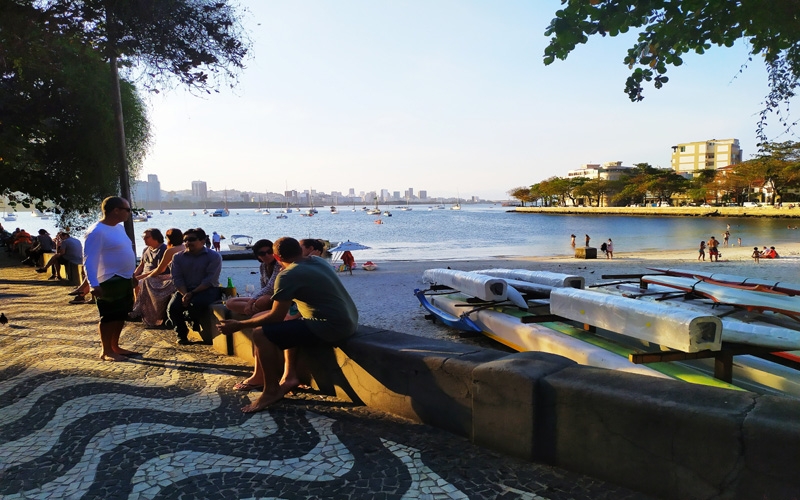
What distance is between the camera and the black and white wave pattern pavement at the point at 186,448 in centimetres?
294

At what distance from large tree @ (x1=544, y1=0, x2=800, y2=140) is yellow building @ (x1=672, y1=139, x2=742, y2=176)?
171497mm

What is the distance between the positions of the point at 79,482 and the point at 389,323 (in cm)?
735

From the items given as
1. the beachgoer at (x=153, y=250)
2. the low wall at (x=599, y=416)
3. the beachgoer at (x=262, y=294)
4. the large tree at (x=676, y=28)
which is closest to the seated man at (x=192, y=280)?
the beachgoer at (x=262, y=294)

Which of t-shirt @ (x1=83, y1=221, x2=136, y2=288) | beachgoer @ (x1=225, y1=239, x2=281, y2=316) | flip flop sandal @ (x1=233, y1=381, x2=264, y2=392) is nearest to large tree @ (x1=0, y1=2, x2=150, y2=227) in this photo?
t-shirt @ (x1=83, y1=221, x2=136, y2=288)

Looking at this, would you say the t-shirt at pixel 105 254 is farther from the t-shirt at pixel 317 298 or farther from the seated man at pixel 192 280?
the t-shirt at pixel 317 298

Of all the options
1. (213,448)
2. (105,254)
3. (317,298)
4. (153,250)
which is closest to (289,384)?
(317,298)

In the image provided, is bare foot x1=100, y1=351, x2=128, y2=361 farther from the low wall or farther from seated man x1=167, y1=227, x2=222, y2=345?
the low wall

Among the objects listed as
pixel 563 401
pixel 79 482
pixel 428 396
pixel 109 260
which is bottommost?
pixel 79 482

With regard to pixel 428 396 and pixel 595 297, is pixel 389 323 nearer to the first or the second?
pixel 595 297

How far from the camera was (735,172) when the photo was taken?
88.8 metres

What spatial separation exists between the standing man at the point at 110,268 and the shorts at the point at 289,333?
2.37m

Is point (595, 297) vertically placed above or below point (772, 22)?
below

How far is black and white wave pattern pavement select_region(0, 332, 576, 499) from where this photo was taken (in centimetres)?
294

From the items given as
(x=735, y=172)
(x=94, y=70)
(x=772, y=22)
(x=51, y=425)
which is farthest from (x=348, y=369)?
(x=735, y=172)
